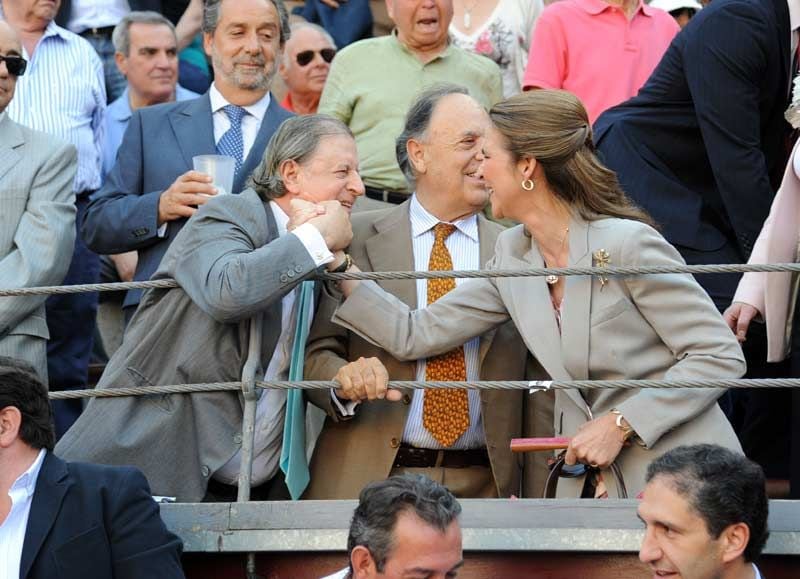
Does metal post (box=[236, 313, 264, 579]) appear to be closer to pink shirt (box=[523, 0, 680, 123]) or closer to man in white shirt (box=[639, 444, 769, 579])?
man in white shirt (box=[639, 444, 769, 579])

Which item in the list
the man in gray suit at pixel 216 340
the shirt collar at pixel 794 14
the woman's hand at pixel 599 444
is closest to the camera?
the woman's hand at pixel 599 444

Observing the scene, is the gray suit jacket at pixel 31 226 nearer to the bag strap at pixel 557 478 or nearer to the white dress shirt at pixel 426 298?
the white dress shirt at pixel 426 298

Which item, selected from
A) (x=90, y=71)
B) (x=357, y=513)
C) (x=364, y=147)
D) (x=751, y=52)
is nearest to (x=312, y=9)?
(x=90, y=71)

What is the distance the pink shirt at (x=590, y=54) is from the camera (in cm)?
809

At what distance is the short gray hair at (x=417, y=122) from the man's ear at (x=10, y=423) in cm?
194

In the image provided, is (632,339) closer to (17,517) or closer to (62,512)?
(62,512)

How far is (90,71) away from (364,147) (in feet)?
5.61

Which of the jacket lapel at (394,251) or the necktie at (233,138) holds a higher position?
the necktie at (233,138)

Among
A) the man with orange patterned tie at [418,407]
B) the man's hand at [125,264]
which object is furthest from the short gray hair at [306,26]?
the man with orange patterned tie at [418,407]

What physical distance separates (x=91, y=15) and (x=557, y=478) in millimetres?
5377

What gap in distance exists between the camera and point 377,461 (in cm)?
591

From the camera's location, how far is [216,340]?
5812 millimetres

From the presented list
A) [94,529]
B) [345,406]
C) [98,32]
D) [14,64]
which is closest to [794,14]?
[345,406]

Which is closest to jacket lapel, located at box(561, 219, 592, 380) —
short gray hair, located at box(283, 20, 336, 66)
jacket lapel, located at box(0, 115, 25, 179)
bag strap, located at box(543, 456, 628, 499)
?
bag strap, located at box(543, 456, 628, 499)
